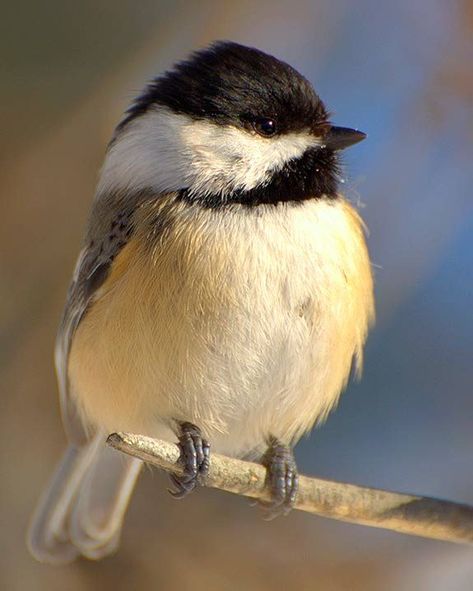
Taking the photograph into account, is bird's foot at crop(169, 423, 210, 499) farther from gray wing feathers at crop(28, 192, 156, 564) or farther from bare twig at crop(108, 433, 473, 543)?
gray wing feathers at crop(28, 192, 156, 564)

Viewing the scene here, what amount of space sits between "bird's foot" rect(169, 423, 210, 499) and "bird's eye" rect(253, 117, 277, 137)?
532 mm

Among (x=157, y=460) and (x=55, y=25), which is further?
(x=55, y=25)

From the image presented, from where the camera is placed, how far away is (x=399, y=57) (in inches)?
88.6

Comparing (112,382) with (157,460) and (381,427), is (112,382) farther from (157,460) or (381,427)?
(381,427)

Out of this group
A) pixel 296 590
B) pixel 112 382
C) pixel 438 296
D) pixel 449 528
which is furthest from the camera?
pixel 438 296

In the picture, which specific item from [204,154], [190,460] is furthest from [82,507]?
[204,154]

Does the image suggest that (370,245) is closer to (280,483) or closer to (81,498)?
(280,483)

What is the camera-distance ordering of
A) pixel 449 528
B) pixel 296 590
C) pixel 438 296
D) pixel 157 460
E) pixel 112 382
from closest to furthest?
pixel 157 460
pixel 449 528
pixel 112 382
pixel 296 590
pixel 438 296

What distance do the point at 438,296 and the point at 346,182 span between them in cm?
64

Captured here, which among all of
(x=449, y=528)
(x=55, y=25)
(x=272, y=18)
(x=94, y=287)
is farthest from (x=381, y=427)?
(x=55, y=25)

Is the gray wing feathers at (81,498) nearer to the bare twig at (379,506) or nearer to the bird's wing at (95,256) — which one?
the bird's wing at (95,256)

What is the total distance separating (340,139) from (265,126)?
144 mm

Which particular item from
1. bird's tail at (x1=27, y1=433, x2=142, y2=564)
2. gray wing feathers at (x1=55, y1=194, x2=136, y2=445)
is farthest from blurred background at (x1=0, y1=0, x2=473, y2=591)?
gray wing feathers at (x1=55, y1=194, x2=136, y2=445)

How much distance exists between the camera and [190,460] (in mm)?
1514
